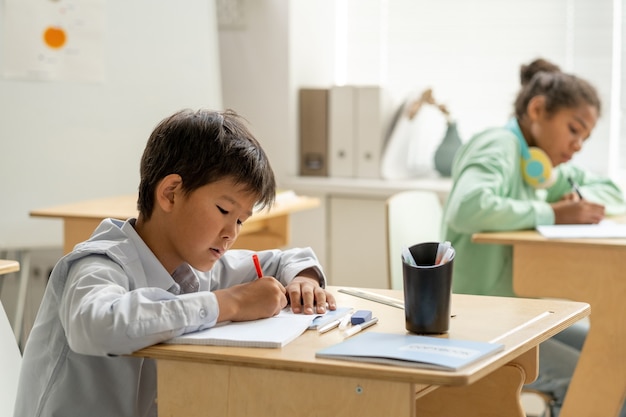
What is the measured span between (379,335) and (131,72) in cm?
223

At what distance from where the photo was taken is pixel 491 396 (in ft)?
5.62

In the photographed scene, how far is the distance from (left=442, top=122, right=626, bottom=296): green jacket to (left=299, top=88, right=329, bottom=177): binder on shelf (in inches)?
45.1

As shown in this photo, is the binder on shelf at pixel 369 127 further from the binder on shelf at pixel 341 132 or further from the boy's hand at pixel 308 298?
the boy's hand at pixel 308 298

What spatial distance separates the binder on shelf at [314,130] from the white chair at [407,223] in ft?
3.46

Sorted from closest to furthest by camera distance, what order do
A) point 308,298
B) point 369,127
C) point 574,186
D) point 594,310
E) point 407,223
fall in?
point 308,298 < point 594,310 < point 407,223 < point 574,186 < point 369,127

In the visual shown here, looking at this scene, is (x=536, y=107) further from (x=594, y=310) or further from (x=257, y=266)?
(x=257, y=266)

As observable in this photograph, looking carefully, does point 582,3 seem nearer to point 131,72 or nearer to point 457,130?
point 457,130

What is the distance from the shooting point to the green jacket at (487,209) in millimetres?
2627

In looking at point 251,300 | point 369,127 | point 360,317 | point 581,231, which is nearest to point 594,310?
point 581,231

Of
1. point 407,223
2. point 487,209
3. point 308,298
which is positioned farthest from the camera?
point 407,223

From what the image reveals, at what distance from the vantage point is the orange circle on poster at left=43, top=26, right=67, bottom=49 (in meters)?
3.20

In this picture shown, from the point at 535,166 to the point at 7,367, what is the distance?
162cm

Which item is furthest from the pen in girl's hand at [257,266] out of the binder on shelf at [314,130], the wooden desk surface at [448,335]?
the binder on shelf at [314,130]

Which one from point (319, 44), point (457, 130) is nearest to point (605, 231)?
point (457, 130)
